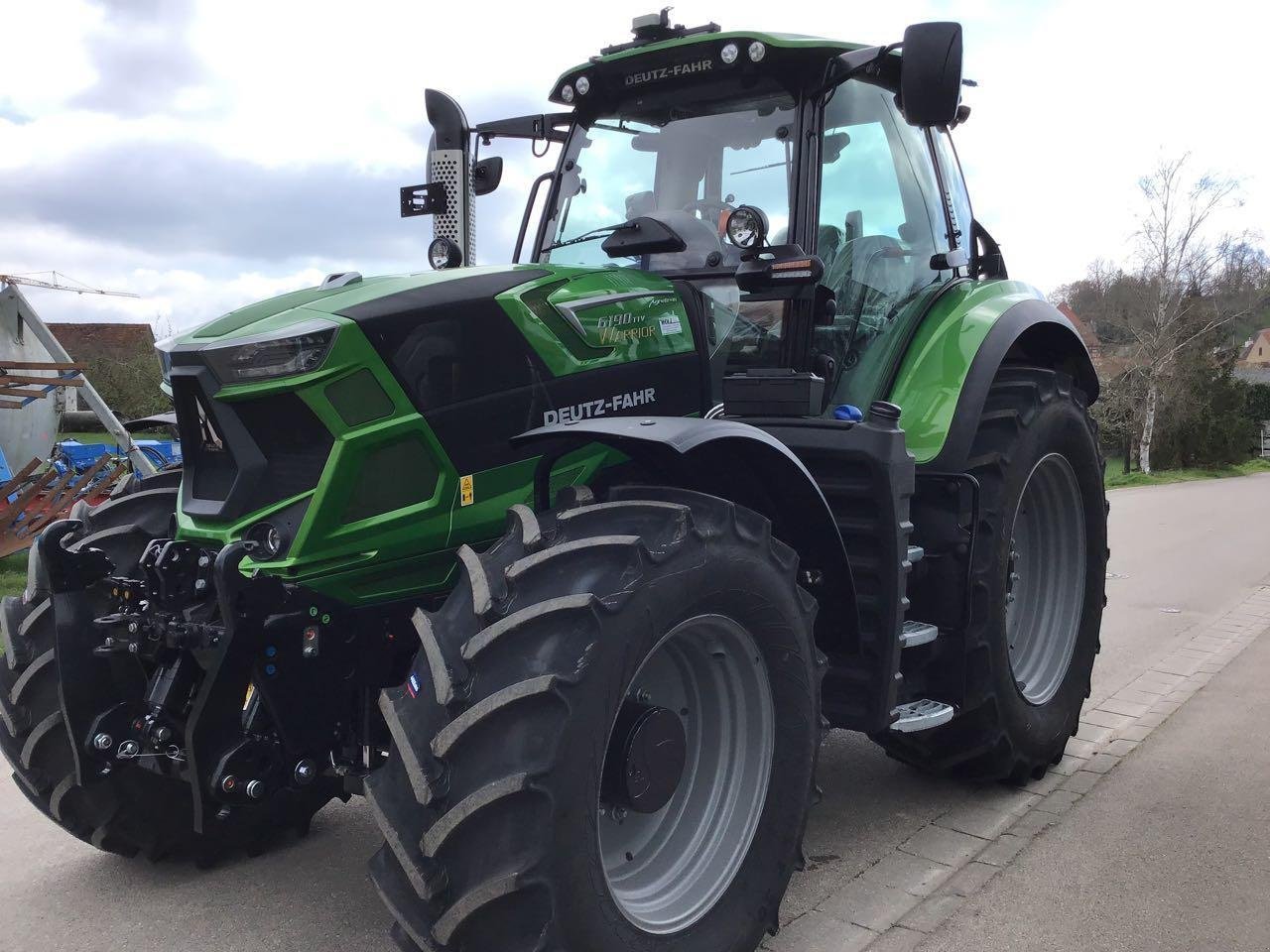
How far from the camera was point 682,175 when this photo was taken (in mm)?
3998

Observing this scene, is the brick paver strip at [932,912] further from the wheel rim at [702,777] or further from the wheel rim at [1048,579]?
the wheel rim at [1048,579]

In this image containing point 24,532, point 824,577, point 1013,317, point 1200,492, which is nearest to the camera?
point 824,577

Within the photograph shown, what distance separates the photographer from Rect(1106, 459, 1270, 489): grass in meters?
25.2

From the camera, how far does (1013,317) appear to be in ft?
14.2

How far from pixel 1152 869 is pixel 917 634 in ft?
3.48

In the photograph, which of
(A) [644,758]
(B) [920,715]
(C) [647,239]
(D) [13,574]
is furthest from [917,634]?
(D) [13,574]

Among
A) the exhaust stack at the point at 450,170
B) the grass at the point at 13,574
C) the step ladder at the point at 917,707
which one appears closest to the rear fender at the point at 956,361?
the step ladder at the point at 917,707

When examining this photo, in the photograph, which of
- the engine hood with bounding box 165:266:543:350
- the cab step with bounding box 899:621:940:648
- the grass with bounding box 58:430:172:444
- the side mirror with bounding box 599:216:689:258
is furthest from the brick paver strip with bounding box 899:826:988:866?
the grass with bounding box 58:430:172:444

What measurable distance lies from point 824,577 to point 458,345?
1.29 metres

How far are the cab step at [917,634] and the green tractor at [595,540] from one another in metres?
0.07

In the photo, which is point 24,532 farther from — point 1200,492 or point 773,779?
point 1200,492

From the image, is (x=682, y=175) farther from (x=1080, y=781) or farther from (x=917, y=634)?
(x=1080, y=781)

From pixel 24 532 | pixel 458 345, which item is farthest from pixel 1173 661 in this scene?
pixel 24 532

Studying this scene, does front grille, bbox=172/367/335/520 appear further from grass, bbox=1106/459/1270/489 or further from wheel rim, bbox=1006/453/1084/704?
grass, bbox=1106/459/1270/489
